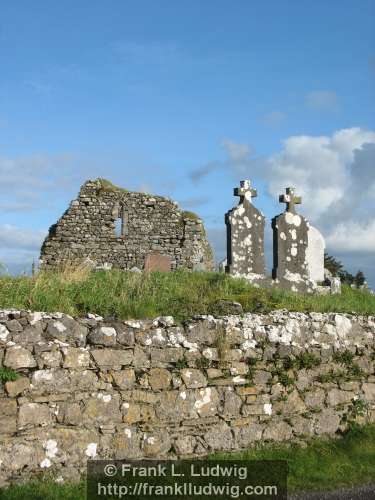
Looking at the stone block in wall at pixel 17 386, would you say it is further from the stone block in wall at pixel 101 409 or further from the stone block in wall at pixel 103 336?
the stone block in wall at pixel 103 336

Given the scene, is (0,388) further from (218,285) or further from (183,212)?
(183,212)

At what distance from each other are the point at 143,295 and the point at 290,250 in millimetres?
4803

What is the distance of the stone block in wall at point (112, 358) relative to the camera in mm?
7598

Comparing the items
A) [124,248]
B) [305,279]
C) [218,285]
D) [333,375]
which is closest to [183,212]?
[124,248]

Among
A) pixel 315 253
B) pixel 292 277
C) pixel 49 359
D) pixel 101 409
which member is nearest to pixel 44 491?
pixel 101 409

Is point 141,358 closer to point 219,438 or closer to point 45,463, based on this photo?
point 219,438

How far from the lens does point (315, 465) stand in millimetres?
8227

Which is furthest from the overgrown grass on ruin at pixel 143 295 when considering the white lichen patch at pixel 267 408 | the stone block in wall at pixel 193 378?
the white lichen patch at pixel 267 408

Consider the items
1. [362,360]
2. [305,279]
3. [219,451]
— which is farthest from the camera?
[305,279]

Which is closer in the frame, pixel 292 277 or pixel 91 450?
pixel 91 450

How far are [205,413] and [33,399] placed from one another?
2383 millimetres

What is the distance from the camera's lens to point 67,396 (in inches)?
289

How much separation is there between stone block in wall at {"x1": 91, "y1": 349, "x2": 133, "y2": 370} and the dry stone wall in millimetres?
13

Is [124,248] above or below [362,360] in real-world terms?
above
